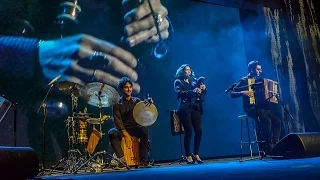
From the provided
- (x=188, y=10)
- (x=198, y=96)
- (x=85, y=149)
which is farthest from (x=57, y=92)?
(x=188, y=10)

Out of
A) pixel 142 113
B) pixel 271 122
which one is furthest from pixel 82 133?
pixel 271 122

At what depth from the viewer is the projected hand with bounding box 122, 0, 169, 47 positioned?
238 inches

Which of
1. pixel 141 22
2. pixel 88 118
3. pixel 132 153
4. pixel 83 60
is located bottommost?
pixel 132 153

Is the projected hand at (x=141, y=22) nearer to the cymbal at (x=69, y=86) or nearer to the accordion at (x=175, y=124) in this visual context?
the accordion at (x=175, y=124)

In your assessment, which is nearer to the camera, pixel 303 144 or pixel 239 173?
pixel 239 173

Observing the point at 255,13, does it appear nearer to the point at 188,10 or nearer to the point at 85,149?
the point at 188,10

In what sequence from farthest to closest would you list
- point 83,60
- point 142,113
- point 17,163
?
point 83,60
point 142,113
point 17,163

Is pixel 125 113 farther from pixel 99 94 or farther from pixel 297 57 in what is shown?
pixel 297 57

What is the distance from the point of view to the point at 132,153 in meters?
4.73

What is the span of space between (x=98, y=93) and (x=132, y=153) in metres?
0.98

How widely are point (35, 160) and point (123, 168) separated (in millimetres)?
1528

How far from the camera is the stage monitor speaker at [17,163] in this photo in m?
2.57

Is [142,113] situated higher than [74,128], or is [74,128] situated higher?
[142,113]

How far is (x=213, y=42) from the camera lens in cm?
697
